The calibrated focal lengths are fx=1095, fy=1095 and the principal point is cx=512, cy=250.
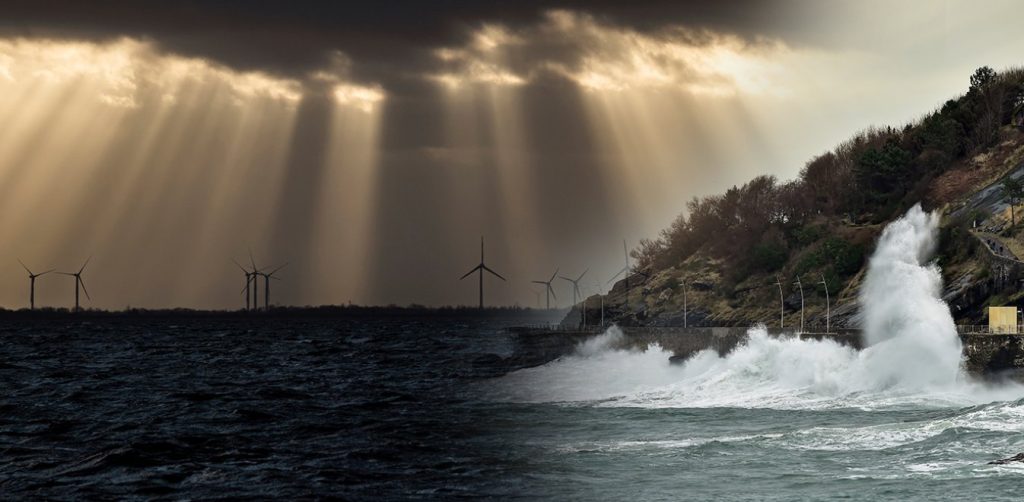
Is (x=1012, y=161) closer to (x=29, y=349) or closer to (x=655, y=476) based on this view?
(x=655, y=476)

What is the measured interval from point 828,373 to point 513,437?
34.6 m

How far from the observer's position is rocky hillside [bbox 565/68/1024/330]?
338 ft

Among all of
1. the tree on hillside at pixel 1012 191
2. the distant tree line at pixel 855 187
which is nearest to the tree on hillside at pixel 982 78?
the distant tree line at pixel 855 187

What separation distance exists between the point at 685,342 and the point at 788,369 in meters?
22.7

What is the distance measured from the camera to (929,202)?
12838 centimetres

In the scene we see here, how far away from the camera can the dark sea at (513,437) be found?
37.7 metres

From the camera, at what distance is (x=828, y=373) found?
78188mm

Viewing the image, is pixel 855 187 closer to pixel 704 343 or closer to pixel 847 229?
pixel 847 229

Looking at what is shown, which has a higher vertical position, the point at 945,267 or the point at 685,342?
the point at 945,267

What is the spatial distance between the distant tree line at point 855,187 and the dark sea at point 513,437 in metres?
50.7

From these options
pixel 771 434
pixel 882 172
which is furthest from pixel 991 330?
pixel 882 172

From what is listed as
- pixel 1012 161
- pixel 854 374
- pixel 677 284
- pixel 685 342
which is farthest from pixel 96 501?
pixel 677 284

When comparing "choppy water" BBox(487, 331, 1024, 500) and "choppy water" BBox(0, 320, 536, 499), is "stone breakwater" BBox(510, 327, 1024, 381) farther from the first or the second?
"choppy water" BBox(0, 320, 536, 499)

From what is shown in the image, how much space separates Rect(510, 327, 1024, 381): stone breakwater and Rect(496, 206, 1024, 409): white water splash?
1030 millimetres
